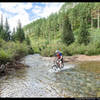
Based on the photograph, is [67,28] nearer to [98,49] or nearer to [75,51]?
[75,51]

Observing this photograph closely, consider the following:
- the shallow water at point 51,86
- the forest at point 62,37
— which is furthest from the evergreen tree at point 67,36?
the shallow water at point 51,86

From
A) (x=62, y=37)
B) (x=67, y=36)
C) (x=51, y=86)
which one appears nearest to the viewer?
(x=51, y=86)

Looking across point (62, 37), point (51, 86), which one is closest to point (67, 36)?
point (62, 37)

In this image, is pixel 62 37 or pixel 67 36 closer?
pixel 67 36

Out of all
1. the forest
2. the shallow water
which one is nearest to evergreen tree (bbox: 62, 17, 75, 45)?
the forest

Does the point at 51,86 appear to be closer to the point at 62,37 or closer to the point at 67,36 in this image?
the point at 67,36

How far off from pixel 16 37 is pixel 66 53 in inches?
1521

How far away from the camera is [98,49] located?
1156 inches

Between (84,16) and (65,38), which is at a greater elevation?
(84,16)

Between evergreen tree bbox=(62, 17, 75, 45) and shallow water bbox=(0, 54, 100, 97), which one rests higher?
evergreen tree bbox=(62, 17, 75, 45)

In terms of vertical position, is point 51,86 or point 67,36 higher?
point 67,36

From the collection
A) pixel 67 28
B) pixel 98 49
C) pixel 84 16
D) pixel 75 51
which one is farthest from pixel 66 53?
pixel 84 16

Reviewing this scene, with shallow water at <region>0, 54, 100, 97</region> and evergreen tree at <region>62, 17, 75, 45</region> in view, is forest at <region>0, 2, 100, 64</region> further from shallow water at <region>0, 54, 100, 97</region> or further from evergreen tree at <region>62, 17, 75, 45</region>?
shallow water at <region>0, 54, 100, 97</region>

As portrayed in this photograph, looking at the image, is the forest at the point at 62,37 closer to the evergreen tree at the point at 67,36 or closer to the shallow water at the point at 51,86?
the evergreen tree at the point at 67,36
